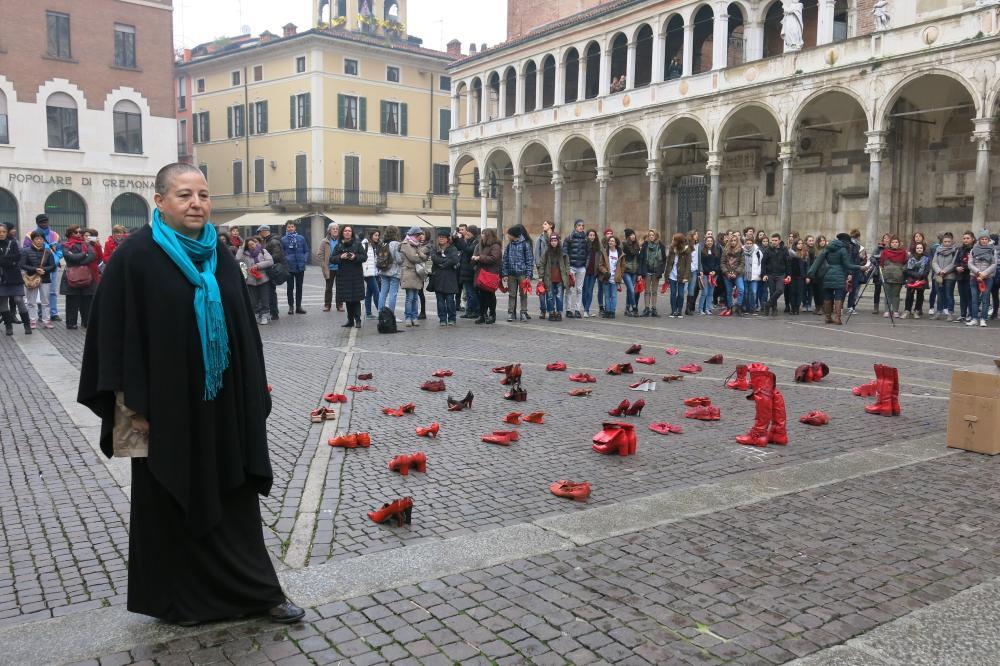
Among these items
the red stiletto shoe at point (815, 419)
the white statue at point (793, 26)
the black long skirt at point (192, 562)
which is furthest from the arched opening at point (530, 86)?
the black long skirt at point (192, 562)

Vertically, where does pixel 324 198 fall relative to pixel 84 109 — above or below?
below

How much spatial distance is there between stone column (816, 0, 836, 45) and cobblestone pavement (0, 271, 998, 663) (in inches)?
772

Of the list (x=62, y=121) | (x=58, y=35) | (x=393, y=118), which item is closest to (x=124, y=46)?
(x=58, y=35)

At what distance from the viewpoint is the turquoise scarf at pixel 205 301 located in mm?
3258

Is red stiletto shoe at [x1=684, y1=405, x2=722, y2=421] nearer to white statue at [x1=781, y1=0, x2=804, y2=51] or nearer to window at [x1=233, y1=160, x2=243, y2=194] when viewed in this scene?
white statue at [x1=781, y1=0, x2=804, y2=51]

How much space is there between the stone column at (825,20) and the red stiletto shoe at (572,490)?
82.2 ft

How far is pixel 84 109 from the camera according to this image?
38.4 metres

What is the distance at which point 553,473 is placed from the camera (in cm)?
571

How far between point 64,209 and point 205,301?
40.2 m

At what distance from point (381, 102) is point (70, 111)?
57.9 feet

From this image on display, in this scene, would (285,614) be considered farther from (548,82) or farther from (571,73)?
(548,82)

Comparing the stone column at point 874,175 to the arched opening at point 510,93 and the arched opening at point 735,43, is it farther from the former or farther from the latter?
the arched opening at point 510,93

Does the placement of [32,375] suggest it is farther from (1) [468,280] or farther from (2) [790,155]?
(2) [790,155]

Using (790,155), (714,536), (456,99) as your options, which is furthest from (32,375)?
(456,99)
